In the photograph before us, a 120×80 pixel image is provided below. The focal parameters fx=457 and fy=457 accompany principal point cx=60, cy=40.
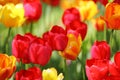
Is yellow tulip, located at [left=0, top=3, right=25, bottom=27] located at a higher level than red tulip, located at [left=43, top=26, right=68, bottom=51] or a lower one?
higher

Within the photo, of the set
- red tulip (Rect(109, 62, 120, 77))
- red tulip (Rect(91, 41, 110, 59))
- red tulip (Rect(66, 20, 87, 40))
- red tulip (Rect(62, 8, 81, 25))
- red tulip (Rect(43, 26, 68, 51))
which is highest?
red tulip (Rect(62, 8, 81, 25))

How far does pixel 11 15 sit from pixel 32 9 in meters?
0.25

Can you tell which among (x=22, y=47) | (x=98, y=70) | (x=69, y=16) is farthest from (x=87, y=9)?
(x=98, y=70)

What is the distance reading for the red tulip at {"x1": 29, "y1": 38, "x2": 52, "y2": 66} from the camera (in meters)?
1.93

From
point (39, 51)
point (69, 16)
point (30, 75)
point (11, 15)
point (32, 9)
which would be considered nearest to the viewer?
point (30, 75)

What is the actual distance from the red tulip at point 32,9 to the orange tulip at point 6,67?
723 millimetres

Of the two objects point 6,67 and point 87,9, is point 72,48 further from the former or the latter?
point 87,9

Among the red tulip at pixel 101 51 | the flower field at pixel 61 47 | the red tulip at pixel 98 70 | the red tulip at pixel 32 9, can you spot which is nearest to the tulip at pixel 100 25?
the flower field at pixel 61 47

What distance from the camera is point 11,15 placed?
2.33 m

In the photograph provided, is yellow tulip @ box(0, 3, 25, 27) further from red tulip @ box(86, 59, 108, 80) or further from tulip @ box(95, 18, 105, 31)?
red tulip @ box(86, 59, 108, 80)

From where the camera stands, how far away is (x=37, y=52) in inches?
77.2

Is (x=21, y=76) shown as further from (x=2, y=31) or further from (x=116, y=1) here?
(x=2, y=31)

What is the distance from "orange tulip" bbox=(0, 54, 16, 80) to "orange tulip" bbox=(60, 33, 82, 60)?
0.32 m

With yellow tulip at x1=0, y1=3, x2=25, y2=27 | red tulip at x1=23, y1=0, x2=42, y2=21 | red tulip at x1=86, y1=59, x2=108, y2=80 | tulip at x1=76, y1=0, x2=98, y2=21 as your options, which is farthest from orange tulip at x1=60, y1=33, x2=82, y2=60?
tulip at x1=76, y1=0, x2=98, y2=21
